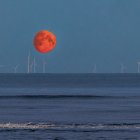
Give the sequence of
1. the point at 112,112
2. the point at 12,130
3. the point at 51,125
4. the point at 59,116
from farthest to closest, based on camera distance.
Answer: the point at 112,112
the point at 59,116
the point at 51,125
the point at 12,130

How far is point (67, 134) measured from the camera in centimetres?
5150

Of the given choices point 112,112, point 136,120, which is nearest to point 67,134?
point 136,120

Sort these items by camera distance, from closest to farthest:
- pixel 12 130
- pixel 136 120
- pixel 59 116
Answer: pixel 12 130
pixel 136 120
pixel 59 116

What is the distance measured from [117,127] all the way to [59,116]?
1309 centimetres

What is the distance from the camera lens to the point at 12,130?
2110 inches

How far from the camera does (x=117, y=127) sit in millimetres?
56250

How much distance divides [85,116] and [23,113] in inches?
266

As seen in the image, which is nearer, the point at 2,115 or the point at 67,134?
the point at 67,134

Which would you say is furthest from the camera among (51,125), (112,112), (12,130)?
(112,112)

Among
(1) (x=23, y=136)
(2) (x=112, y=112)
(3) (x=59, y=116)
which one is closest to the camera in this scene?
(1) (x=23, y=136)

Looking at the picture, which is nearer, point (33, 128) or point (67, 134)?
point (67, 134)

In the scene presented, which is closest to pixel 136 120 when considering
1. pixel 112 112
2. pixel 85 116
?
pixel 85 116

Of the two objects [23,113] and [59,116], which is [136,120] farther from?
[23,113]

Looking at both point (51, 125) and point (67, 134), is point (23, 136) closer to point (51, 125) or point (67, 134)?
point (67, 134)
